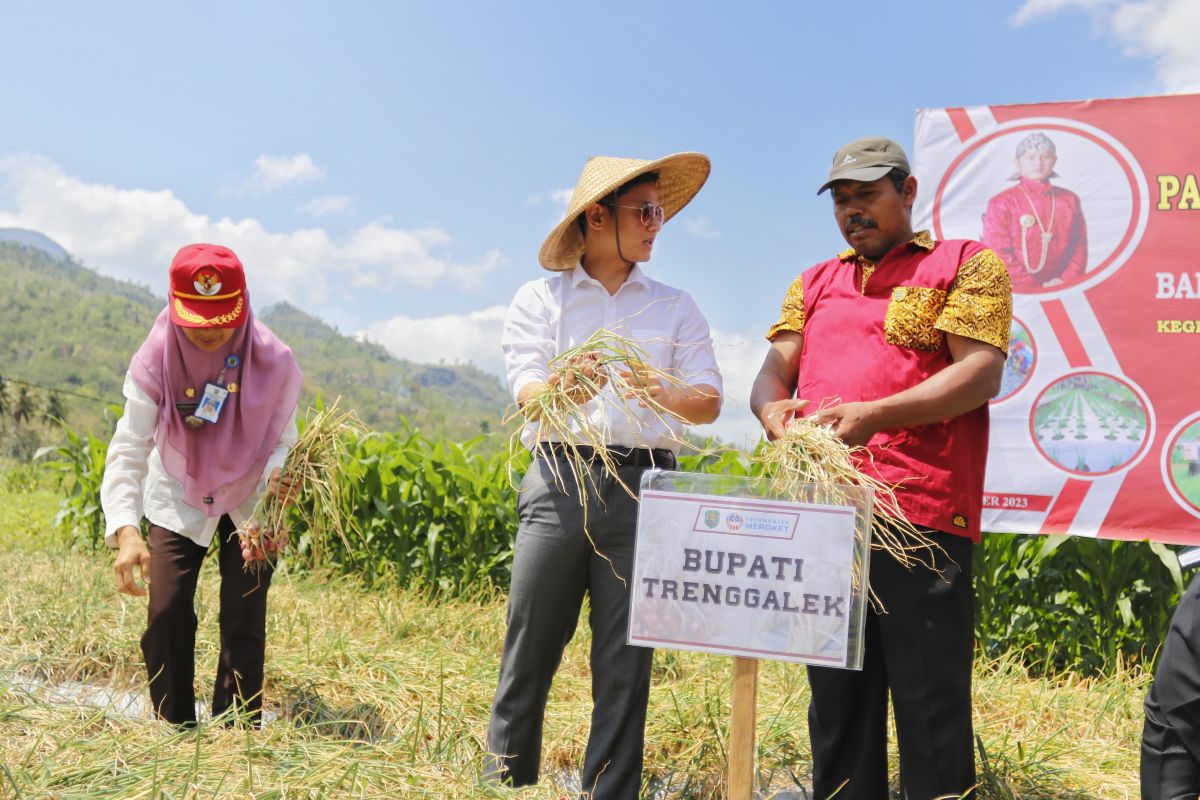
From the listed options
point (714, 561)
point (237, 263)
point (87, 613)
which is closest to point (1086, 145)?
point (714, 561)

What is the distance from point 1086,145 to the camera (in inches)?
142

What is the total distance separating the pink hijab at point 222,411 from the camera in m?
2.72

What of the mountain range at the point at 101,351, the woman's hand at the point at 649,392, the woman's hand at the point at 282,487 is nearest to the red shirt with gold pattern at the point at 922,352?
the woman's hand at the point at 649,392

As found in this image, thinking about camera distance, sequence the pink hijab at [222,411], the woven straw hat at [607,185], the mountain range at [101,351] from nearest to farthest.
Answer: the woven straw hat at [607,185]
the pink hijab at [222,411]
the mountain range at [101,351]

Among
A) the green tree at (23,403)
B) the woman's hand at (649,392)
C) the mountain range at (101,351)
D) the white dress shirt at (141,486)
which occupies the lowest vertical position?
the white dress shirt at (141,486)

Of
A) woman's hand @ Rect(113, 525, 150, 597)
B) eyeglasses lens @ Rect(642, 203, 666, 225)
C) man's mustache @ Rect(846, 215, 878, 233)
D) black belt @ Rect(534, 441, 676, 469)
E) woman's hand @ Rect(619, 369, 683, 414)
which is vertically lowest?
woman's hand @ Rect(113, 525, 150, 597)

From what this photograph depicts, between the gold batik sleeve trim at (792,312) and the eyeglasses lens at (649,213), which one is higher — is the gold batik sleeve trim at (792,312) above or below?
below

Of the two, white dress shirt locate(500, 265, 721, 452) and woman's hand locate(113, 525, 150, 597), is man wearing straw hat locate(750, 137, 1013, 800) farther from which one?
woman's hand locate(113, 525, 150, 597)

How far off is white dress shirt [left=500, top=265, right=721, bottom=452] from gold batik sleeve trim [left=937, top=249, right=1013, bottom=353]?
1.89 ft

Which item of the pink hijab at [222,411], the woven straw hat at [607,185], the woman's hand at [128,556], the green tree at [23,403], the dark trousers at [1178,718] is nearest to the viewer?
the dark trousers at [1178,718]

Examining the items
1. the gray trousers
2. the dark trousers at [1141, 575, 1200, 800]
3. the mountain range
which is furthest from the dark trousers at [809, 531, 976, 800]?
the mountain range

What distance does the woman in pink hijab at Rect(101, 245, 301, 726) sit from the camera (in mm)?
2674

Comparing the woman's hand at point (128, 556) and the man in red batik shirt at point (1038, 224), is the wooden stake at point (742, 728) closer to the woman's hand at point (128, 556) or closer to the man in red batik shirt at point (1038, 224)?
the woman's hand at point (128, 556)

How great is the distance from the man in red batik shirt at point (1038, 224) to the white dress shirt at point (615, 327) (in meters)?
1.84
